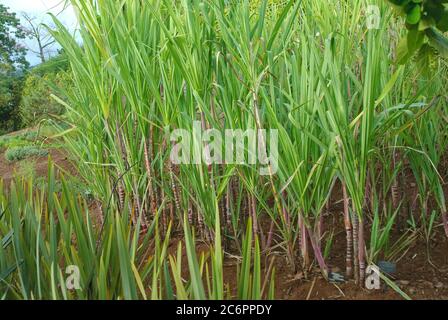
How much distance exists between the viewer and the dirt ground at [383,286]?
1.49 metres

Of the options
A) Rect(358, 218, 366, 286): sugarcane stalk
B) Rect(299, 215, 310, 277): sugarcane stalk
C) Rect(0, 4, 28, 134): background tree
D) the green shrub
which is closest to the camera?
Rect(358, 218, 366, 286): sugarcane stalk

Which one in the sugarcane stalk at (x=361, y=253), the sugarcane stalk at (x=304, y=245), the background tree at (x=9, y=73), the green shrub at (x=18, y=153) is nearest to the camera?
the sugarcane stalk at (x=361, y=253)

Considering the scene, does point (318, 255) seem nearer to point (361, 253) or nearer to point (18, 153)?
point (361, 253)

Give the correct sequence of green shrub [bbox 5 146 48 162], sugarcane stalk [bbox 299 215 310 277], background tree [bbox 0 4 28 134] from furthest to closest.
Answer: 1. background tree [bbox 0 4 28 134]
2. green shrub [bbox 5 146 48 162]
3. sugarcane stalk [bbox 299 215 310 277]

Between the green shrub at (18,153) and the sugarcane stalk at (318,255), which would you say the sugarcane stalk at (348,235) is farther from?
the green shrub at (18,153)

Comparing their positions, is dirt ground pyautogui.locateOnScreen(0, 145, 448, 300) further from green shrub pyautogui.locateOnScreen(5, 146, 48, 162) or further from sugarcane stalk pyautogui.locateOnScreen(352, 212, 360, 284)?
green shrub pyautogui.locateOnScreen(5, 146, 48, 162)

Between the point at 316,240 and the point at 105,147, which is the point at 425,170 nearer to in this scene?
the point at 316,240

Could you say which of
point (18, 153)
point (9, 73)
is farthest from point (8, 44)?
point (18, 153)

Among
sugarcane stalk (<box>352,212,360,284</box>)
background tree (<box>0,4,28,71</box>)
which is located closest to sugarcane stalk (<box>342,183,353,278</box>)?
sugarcane stalk (<box>352,212,360,284</box>)

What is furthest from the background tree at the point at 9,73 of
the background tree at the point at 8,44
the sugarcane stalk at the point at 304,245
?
the sugarcane stalk at the point at 304,245

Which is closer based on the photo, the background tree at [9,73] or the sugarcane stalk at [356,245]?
the sugarcane stalk at [356,245]

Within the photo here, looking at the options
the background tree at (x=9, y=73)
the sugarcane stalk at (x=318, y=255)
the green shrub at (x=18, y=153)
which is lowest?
the sugarcane stalk at (x=318, y=255)

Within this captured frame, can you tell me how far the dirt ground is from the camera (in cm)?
149
